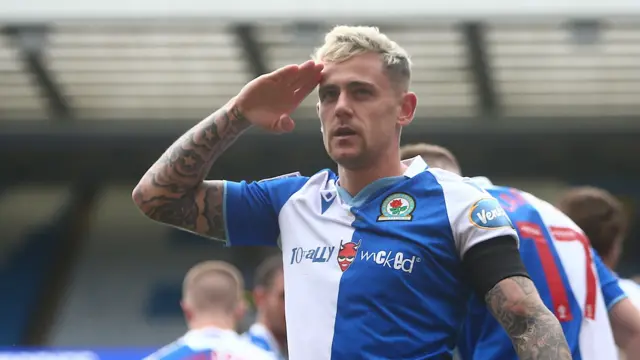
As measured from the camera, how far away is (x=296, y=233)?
3295 millimetres

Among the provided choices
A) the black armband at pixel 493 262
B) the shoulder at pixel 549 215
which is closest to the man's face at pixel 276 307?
the shoulder at pixel 549 215

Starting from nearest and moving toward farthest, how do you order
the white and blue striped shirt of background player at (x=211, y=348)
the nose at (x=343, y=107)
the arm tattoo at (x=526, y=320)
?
the arm tattoo at (x=526, y=320) → the nose at (x=343, y=107) → the white and blue striped shirt of background player at (x=211, y=348)

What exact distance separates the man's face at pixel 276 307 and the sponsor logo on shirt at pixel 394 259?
4.20 m

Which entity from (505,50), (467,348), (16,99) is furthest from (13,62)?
(467,348)

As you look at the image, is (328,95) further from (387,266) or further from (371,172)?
(387,266)

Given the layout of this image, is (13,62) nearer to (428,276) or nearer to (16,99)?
(16,99)

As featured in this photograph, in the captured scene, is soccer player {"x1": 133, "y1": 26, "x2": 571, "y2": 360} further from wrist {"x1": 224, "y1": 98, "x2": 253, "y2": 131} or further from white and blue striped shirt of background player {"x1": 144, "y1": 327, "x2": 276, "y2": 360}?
white and blue striped shirt of background player {"x1": 144, "y1": 327, "x2": 276, "y2": 360}

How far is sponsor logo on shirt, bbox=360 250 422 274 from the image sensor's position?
3045mm

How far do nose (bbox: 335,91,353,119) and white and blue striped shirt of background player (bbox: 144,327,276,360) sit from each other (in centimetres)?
247

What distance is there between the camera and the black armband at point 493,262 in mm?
2975

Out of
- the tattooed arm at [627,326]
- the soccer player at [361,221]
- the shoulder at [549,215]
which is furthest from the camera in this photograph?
the tattooed arm at [627,326]

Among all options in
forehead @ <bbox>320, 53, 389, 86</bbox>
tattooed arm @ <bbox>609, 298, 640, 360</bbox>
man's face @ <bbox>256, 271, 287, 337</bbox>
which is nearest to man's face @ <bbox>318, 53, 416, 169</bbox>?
forehead @ <bbox>320, 53, 389, 86</bbox>

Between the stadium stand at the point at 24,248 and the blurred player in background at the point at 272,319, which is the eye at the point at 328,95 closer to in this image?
the blurred player in background at the point at 272,319

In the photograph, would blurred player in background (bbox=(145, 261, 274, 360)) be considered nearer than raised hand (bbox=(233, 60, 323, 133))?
No
